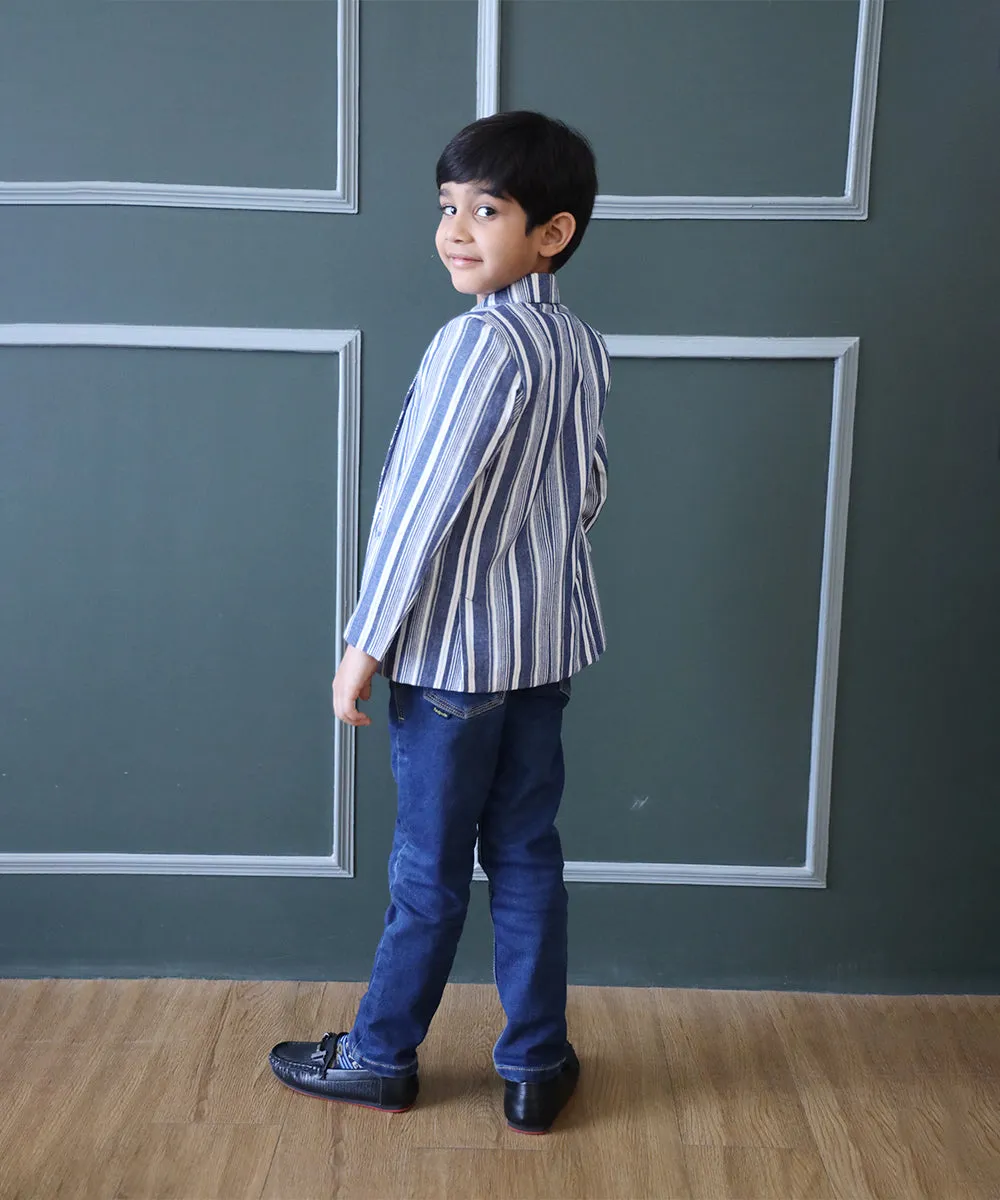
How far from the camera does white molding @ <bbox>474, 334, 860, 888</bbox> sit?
1.63 metres

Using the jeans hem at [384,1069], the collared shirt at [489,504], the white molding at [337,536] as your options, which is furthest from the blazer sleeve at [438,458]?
the jeans hem at [384,1069]

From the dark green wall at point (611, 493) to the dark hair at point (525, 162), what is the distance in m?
0.35

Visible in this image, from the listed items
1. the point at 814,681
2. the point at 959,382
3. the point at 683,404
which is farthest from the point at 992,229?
the point at 814,681

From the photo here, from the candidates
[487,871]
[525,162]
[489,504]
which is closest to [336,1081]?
[487,871]

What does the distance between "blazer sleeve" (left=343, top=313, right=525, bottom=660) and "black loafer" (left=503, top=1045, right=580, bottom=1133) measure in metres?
0.59

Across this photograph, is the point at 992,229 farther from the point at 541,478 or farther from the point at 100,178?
the point at 100,178

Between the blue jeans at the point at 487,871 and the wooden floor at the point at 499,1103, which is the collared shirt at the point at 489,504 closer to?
the blue jeans at the point at 487,871

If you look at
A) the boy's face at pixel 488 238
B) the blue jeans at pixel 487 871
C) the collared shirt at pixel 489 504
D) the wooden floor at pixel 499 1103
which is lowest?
the wooden floor at pixel 499 1103

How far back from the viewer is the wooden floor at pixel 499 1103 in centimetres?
133

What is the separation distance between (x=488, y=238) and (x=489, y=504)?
0.95 feet

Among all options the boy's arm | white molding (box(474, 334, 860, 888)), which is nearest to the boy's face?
the boy's arm

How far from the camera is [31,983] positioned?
174 centimetres

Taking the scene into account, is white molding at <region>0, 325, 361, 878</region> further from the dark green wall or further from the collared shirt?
the collared shirt

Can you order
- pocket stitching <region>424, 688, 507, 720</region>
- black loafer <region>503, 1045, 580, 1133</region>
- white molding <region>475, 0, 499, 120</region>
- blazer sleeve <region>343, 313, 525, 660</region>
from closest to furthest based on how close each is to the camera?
1. blazer sleeve <region>343, 313, 525, 660</region>
2. pocket stitching <region>424, 688, 507, 720</region>
3. black loafer <region>503, 1045, 580, 1133</region>
4. white molding <region>475, 0, 499, 120</region>
